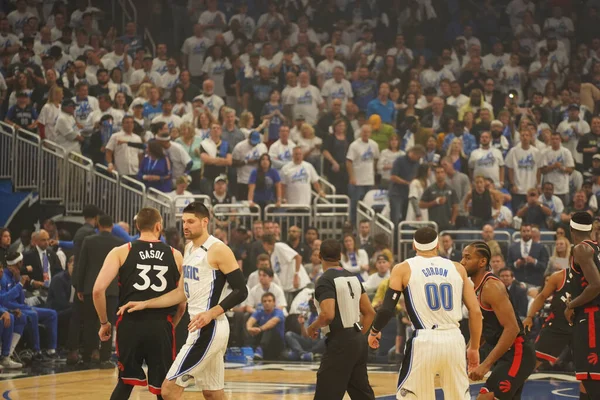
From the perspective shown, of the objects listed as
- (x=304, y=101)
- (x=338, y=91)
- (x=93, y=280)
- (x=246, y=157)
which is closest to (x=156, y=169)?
(x=246, y=157)

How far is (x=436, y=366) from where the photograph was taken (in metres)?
8.02

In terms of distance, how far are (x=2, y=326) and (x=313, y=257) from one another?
17.5 ft

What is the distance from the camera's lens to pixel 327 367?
8.94 meters

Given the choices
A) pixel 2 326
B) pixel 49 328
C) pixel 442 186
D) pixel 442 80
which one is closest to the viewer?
pixel 2 326

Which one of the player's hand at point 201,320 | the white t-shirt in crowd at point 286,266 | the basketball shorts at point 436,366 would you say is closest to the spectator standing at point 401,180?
the white t-shirt in crowd at point 286,266

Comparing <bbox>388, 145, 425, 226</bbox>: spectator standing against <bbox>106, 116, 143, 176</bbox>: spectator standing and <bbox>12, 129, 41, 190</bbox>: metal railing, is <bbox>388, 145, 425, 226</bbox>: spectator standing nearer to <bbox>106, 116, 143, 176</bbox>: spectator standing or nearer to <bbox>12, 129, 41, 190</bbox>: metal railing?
<bbox>106, 116, 143, 176</bbox>: spectator standing

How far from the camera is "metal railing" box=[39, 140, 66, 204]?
19906 mm

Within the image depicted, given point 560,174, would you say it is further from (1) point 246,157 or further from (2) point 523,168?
(1) point 246,157

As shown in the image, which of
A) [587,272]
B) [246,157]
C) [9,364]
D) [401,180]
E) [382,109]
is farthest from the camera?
[382,109]

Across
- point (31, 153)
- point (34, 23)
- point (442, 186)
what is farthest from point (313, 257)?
point (34, 23)

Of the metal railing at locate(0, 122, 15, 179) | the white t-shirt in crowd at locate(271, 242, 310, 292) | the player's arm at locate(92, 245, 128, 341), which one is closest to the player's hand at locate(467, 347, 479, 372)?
the player's arm at locate(92, 245, 128, 341)

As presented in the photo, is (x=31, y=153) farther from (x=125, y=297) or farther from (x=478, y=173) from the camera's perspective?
(x=125, y=297)

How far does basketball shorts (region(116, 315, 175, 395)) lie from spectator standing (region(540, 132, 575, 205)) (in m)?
12.9

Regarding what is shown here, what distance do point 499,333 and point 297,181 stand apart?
11.4 m
